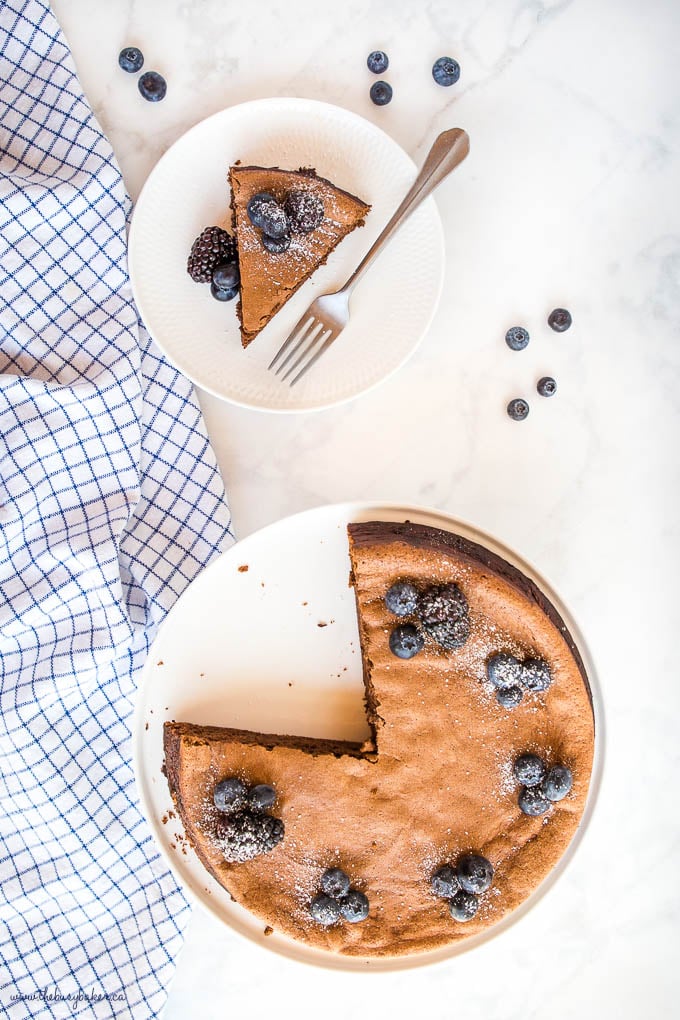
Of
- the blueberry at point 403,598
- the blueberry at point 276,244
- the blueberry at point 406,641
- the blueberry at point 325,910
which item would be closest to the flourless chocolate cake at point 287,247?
the blueberry at point 276,244

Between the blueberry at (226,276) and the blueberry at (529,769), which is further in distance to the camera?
the blueberry at (226,276)

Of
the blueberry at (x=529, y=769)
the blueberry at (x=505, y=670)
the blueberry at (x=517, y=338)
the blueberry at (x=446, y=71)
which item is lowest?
the blueberry at (x=529, y=769)

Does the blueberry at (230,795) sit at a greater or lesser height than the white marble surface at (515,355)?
lesser

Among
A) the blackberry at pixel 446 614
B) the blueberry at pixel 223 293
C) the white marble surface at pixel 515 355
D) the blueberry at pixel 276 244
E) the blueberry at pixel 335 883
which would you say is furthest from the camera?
the white marble surface at pixel 515 355

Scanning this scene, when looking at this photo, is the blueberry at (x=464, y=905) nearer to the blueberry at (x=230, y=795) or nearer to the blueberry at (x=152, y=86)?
the blueberry at (x=230, y=795)

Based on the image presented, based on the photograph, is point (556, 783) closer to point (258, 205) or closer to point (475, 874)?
point (475, 874)

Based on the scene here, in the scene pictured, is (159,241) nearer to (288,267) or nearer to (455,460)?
(288,267)
